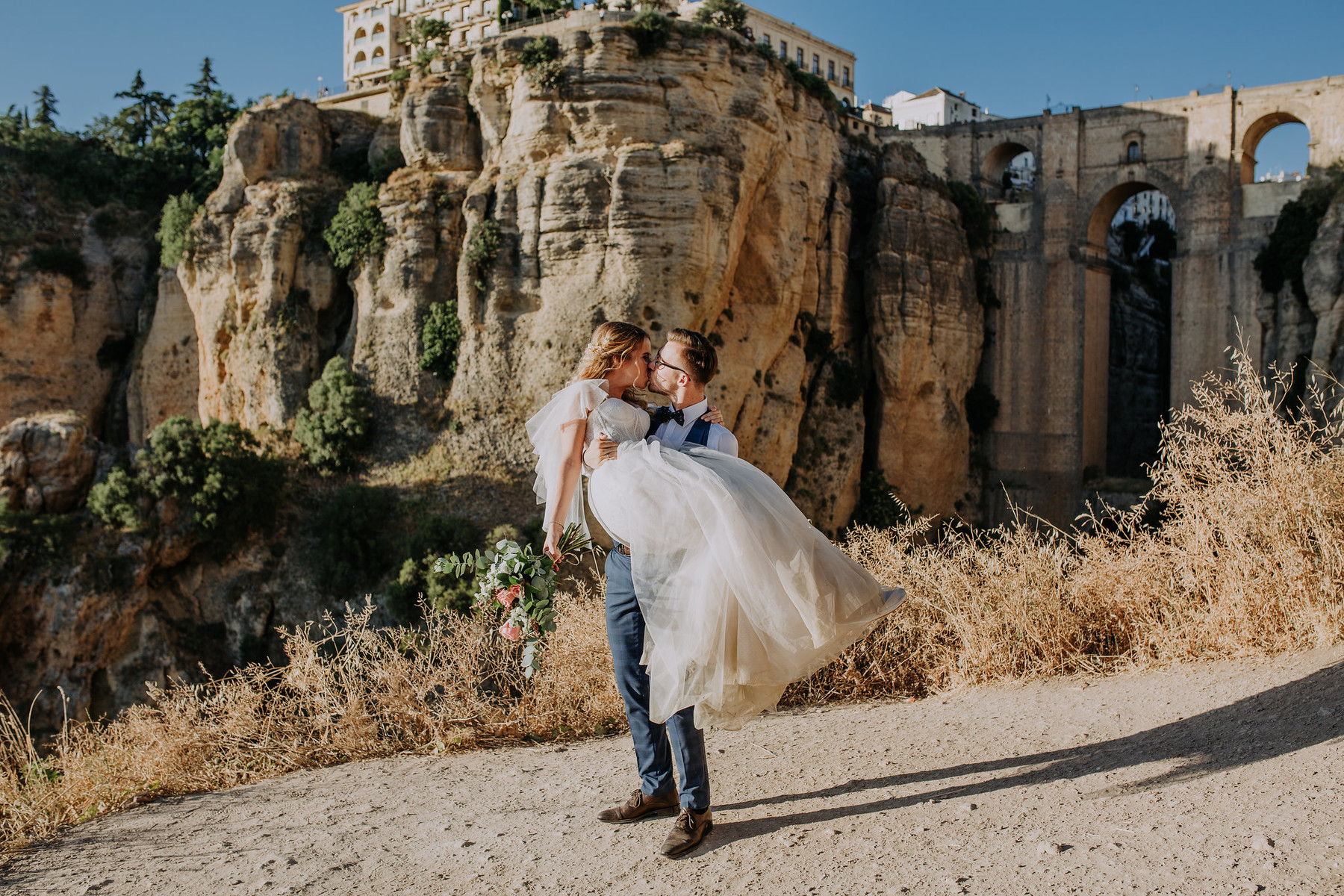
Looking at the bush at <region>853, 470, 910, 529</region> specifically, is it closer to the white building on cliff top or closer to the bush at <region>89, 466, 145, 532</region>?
Result: the bush at <region>89, 466, 145, 532</region>

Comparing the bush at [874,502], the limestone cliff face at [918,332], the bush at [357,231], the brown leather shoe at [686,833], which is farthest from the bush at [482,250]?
the brown leather shoe at [686,833]

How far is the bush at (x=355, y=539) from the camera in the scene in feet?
60.5

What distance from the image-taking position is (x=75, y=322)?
2534cm

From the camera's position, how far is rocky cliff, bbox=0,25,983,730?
18797mm

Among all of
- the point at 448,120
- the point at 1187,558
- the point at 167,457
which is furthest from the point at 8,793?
the point at 448,120

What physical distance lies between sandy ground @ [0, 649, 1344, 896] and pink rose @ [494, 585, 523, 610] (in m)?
0.77

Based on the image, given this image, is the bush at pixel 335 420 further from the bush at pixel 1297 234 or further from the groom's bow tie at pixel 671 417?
the bush at pixel 1297 234

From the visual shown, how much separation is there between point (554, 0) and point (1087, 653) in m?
26.4

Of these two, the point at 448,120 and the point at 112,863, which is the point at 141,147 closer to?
the point at 448,120

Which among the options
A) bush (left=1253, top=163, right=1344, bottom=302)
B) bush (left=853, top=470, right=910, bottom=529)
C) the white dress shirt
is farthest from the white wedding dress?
bush (left=1253, top=163, right=1344, bottom=302)

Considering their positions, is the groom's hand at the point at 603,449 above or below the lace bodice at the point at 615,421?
below

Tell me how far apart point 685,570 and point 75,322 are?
27162 mm

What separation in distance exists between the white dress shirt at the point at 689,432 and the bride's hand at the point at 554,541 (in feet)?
1.48

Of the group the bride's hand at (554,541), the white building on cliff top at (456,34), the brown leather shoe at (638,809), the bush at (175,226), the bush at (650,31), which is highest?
the white building on cliff top at (456,34)
